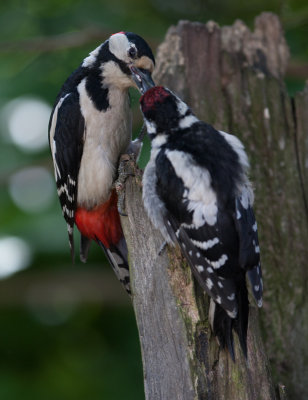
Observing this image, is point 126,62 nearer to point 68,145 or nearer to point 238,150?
point 68,145

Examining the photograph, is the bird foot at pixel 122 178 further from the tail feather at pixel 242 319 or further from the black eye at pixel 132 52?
the tail feather at pixel 242 319

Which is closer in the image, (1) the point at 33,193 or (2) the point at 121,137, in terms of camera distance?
(2) the point at 121,137

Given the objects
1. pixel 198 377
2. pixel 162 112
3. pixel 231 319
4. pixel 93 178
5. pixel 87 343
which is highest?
pixel 162 112

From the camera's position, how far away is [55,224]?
161 inches

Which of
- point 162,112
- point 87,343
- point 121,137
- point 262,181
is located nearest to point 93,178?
point 121,137

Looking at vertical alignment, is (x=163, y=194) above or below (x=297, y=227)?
above

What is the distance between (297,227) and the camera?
11.4ft

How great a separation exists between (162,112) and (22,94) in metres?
1.73

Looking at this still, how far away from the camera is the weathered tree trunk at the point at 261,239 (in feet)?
8.20

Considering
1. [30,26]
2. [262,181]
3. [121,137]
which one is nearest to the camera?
[121,137]

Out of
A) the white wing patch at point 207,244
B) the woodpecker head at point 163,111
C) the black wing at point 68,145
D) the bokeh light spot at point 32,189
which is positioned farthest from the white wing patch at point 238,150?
the bokeh light spot at point 32,189

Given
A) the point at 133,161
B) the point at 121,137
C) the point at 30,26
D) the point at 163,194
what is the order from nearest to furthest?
the point at 163,194, the point at 133,161, the point at 121,137, the point at 30,26

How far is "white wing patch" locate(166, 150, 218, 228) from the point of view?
8.22 feet

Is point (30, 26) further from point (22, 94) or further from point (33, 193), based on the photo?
point (33, 193)
